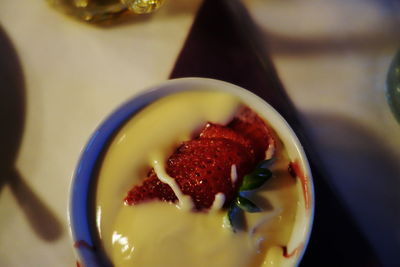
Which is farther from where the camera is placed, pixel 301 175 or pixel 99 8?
pixel 99 8

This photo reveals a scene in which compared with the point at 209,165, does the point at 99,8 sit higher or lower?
higher

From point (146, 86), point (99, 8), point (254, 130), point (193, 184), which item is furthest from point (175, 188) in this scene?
point (99, 8)

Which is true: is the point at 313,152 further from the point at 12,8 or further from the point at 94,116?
the point at 12,8

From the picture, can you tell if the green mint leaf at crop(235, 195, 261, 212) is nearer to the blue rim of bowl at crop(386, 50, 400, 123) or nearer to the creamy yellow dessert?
the creamy yellow dessert

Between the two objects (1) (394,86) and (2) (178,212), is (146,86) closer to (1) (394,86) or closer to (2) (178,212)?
(2) (178,212)

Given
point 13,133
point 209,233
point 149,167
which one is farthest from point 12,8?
point 209,233

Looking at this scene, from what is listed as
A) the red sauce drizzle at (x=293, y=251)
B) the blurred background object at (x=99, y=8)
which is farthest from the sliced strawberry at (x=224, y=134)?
the blurred background object at (x=99, y=8)
